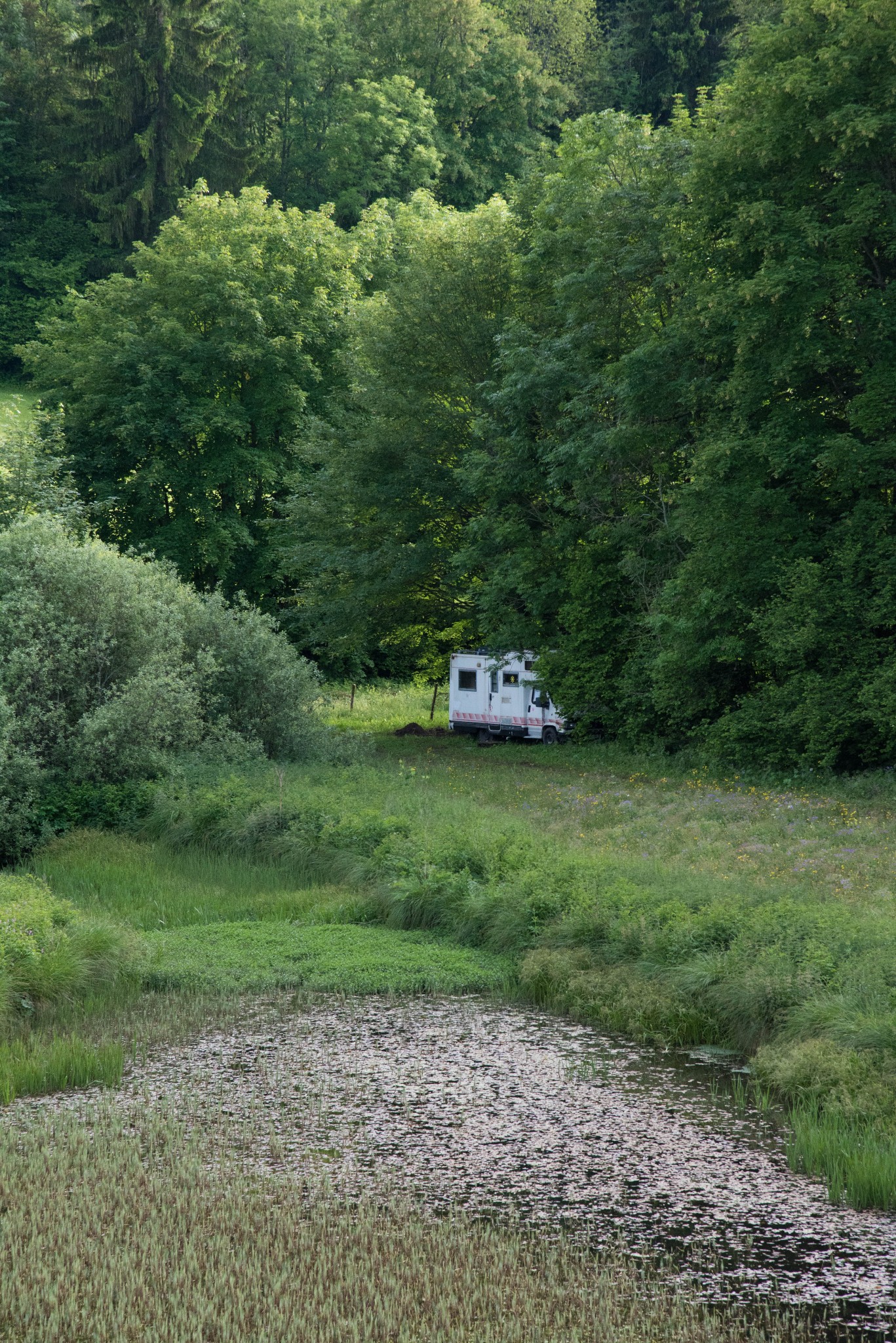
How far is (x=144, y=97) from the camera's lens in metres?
53.1

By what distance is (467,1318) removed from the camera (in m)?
5.92

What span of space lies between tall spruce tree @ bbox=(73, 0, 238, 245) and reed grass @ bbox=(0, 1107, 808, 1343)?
5129cm

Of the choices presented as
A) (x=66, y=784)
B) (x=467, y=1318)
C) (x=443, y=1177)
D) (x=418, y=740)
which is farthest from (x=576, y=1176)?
(x=418, y=740)

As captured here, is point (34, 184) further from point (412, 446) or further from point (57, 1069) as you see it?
point (57, 1069)

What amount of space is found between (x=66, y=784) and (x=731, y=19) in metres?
51.6

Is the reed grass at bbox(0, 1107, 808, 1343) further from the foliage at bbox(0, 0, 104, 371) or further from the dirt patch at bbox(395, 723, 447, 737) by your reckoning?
the foliage at bbox(0, 0, 104, 371)

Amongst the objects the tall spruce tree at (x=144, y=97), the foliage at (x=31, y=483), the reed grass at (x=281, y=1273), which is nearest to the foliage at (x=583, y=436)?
the foliage at (x=31, y=483)

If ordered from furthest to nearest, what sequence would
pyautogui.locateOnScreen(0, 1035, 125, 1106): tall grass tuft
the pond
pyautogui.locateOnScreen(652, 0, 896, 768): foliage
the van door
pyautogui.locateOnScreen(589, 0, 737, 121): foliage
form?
pyautogui.locateOnScreen(589, 0, 737, 121): foliage
the van door
pyautogui.locateOnScreen(652, 0, 896, 768): foliage
pyautogui.locateOnScreen(0, 1035, 125, 1106): tall grass tuft
the pond

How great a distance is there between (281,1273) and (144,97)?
54822 mm

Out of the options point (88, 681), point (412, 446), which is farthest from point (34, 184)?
point (88, 681)

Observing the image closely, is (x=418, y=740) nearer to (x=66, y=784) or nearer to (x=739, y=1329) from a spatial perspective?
(x=66, y=784)

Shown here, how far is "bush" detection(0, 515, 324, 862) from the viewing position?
18.5 m

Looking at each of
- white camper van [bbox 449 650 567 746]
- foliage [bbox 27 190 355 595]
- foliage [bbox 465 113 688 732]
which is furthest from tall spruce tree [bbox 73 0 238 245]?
white camper van [bbox 449 650 567 746]

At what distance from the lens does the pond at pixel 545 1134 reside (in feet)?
21.8
